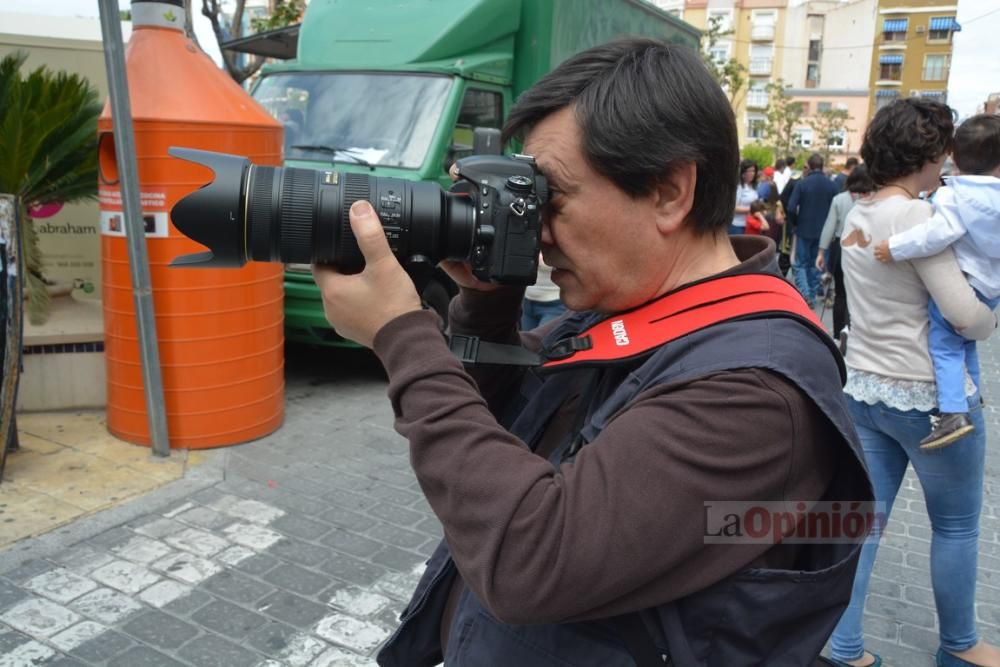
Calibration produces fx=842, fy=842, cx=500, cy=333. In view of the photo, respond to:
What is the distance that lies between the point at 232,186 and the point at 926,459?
90.2 inches

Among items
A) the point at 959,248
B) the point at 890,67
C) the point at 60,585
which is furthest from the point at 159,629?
the point at 890,67

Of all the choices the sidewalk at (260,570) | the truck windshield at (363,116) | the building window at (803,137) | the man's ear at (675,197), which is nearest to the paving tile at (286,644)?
the sidewalk at (260,570)

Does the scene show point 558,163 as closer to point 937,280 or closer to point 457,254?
point 457,254

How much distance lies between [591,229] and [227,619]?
8.21 feet

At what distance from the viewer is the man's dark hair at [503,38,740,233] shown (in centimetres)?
113

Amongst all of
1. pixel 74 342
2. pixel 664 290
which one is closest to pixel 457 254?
pixel 664 290

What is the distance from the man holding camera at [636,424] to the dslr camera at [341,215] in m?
0.04

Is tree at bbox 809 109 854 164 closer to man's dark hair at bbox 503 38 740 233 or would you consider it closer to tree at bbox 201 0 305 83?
tree at bbox 201 0 305 83

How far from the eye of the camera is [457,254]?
4.46ft

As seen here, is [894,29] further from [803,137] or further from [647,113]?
[647,113]

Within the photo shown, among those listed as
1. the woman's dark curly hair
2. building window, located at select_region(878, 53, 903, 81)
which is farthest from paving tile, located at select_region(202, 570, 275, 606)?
building window, located at select_region(878, 53, 903, 81)

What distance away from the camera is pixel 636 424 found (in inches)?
40.8

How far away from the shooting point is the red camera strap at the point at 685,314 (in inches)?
44.3

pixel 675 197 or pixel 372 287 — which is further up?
pixel 675 197
